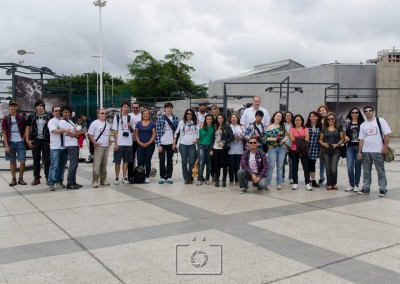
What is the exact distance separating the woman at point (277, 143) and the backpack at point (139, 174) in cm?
277

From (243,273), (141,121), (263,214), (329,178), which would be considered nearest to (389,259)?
(243,273)

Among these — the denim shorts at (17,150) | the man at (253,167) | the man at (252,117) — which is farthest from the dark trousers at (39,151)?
the man at (252,117)

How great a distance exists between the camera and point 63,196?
7230mm

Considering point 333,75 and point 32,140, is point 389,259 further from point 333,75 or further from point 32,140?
point 333,75

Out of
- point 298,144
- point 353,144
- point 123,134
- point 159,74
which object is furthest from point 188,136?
point 159,74

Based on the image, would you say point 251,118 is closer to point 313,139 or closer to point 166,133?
point 313,139

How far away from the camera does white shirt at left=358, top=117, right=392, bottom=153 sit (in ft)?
24.1

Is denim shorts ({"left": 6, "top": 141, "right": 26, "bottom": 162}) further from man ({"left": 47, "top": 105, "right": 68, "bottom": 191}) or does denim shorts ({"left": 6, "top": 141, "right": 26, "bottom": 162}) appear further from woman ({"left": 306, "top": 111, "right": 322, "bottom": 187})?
woman ({"left": 306, "top": 111, "right": 322, "bottom": 187})

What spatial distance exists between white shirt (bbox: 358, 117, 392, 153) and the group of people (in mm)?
20

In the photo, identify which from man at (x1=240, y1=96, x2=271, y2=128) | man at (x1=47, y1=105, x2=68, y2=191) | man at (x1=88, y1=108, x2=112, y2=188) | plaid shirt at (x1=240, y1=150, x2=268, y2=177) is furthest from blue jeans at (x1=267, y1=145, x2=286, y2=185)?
man at (x1=47, y1=105, x2=68, y2=191)

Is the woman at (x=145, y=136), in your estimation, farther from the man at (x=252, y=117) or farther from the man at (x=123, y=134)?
the man at (x=252, y=117)

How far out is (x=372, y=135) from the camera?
7.37 meters

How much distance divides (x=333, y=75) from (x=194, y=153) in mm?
18882

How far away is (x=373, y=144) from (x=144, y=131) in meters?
4.70
